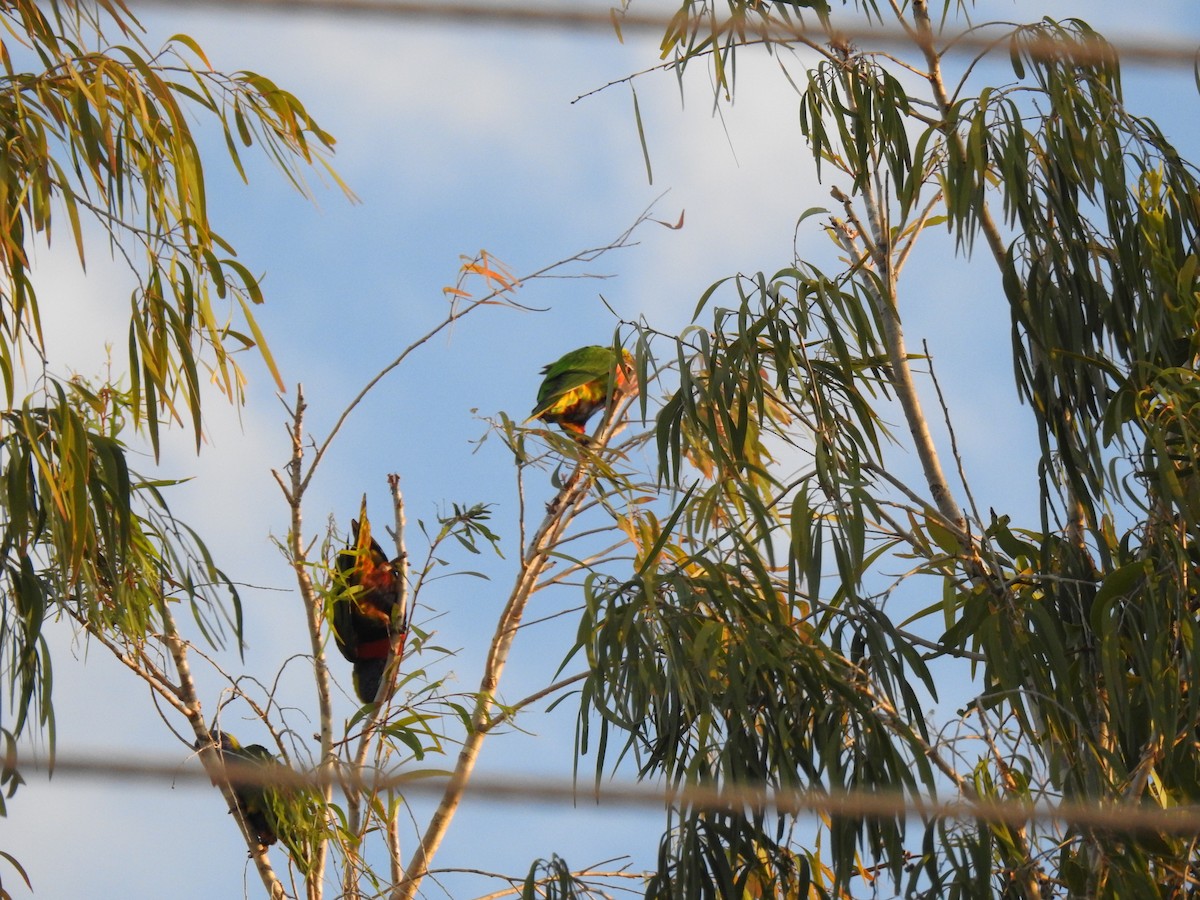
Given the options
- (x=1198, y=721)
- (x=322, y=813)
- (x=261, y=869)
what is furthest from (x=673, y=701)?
(x=261, y=869)

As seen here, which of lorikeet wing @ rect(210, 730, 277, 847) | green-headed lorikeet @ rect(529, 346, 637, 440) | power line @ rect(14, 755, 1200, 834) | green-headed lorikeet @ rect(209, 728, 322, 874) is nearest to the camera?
power line @ rect(14, 755, 1200, 834)

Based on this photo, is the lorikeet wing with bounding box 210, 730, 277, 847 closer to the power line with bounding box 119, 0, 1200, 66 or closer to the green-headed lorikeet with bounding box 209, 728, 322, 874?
the green-headed lorikeet with bounding box 209, 728, 322, 874

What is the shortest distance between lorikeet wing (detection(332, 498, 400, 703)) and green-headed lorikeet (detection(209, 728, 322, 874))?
386 mm

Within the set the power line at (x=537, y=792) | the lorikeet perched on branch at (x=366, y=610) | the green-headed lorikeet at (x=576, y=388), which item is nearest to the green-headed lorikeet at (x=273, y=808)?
the lorikeet perched on branch at (x=366, y=610)

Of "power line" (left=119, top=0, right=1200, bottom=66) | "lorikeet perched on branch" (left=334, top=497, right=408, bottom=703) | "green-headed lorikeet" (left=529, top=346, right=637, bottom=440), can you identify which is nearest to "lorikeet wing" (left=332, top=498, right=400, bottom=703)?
"lorikeet perched on branch" (left=334, top=497, right=408, bottom=703)

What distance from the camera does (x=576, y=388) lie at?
3543 millimetres

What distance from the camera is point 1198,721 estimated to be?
199cm

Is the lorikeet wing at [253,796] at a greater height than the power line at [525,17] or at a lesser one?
lesser

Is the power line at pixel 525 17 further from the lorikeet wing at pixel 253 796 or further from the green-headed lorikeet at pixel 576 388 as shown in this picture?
the green-headed lorikeet at pixel 576 388

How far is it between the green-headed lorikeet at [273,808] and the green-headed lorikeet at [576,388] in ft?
3.51

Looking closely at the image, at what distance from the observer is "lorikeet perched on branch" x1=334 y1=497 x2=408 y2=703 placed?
3.22 meters

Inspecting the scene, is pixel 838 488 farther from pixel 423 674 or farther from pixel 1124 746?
pixel 423 674

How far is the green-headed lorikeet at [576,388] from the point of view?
350 cm

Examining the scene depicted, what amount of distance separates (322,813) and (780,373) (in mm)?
1190
